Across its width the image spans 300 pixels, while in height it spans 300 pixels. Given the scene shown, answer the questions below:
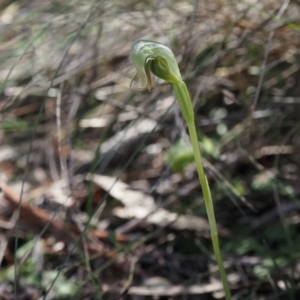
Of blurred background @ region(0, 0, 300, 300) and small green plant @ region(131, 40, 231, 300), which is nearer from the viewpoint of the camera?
small green plant @ region(131, 40, 231, 300)

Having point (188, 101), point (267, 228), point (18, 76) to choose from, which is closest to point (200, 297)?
point (267, 228)

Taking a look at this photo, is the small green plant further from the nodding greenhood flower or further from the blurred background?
the blurred background

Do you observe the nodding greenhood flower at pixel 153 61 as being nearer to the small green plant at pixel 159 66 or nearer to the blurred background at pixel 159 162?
the small green plant at pixel 159 66

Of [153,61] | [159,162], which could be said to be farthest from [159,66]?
[159,162]

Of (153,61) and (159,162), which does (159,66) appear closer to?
(153,61)

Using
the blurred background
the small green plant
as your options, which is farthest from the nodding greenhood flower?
the blurred background

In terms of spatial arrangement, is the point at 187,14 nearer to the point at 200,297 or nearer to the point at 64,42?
the point at 64,42
